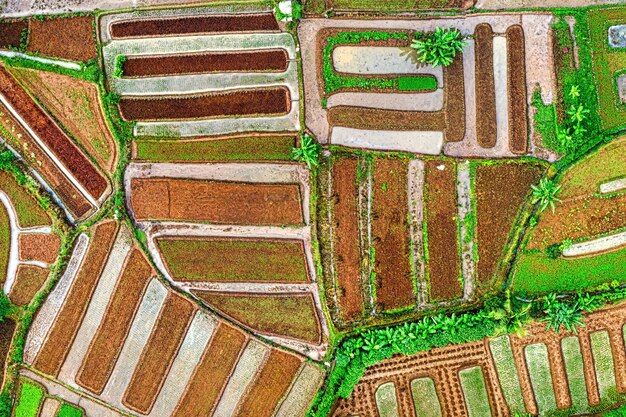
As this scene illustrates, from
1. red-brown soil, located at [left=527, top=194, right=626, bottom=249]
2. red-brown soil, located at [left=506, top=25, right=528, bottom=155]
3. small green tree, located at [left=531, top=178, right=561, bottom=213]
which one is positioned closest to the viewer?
small green tree, located at [left=531, top=178, right=561, bottom=213]

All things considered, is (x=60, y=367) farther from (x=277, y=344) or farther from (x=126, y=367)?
(x=277, y=344)

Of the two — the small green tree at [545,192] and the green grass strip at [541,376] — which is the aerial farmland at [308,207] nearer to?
the green grass strip at [541,376]

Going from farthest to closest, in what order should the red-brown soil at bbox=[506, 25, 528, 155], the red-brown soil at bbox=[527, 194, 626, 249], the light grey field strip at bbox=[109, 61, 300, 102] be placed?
the light grey field strip at bbox=[109, 61, 300, 102], the red-brown soil at bbox=[506, 25, 528, 155], the red-brown soil at bbox=[527, 194, 626, 249]

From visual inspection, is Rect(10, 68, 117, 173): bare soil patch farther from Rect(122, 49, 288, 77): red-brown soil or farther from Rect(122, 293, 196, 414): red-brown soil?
Rect(122, 293, 196, 414): red-brown soil

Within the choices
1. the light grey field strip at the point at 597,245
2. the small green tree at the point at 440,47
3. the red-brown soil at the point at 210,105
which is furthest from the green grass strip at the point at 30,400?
the light grey field strip at the point at 597,245

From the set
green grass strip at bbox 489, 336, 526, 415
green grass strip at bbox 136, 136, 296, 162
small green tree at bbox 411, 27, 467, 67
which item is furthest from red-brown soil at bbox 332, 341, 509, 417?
small green tree at bbox 411, 27, 467, 67

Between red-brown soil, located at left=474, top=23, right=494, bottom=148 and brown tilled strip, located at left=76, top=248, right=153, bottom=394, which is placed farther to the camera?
brown tilled strip, located at left=76, top=248, right=153, bottom=394

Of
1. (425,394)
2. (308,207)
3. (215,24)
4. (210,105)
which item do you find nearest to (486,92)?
(308,207)
